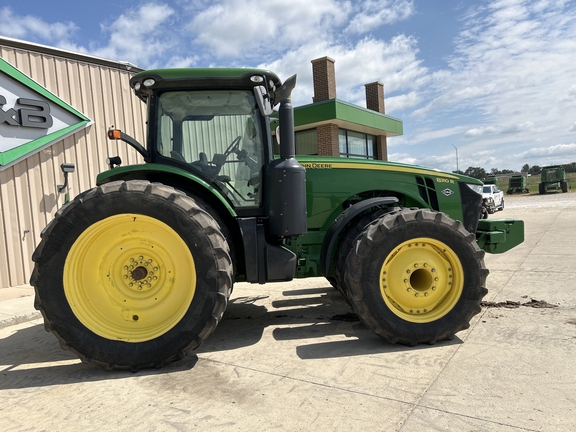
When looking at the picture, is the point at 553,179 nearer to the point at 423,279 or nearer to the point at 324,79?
the point at 324,79

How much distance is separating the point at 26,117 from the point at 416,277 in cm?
702

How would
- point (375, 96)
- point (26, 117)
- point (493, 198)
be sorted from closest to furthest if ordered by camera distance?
1. point (26, 117)
2. point (493, 198)
3. point (375, 96)

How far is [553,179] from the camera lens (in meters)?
36.9

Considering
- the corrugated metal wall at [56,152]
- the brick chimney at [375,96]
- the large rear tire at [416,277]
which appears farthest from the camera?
the brick chimney at [375,96]

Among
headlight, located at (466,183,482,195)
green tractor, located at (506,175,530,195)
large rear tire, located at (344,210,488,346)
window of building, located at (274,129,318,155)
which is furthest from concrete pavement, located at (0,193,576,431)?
green tractor, located at (506,175,530,195)

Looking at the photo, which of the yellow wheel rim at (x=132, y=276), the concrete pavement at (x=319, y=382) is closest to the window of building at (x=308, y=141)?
the concrete pavement at (x=319, y=382)

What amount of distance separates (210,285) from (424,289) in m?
1.92

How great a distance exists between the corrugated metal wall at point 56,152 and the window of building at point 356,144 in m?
13.5

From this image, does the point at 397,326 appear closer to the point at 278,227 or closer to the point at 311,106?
the point at 278,227

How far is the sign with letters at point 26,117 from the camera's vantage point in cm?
703

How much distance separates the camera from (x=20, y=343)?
4.39 m

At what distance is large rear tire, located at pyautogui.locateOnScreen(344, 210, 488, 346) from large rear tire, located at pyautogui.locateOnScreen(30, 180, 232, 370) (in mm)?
1220

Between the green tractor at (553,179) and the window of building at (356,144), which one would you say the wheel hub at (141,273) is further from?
the green tractor at (553,179)

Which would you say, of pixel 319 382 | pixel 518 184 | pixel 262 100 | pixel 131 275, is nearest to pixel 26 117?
pixel 131 275
